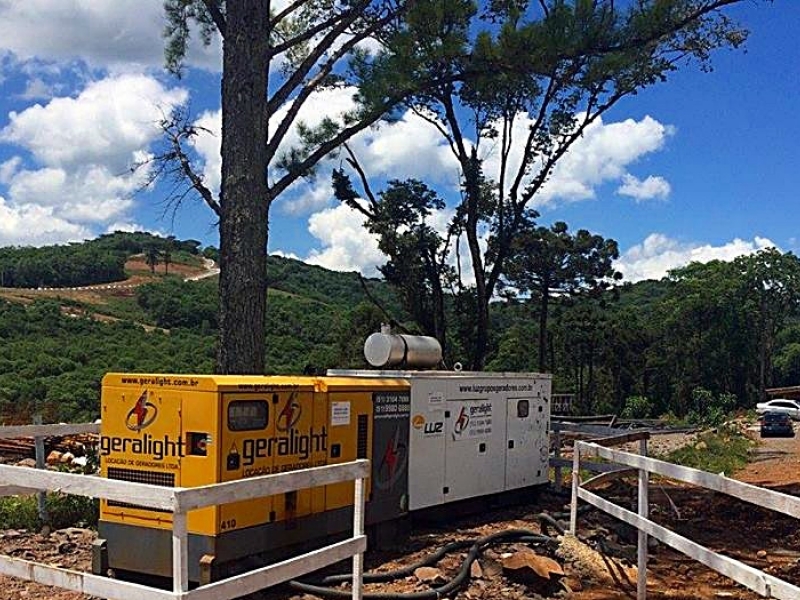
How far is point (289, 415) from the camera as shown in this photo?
27.0ft

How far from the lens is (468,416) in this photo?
11.6 m

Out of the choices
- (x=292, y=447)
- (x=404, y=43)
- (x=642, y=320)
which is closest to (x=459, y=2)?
(x=404, y=43)

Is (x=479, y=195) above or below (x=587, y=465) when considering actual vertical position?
above

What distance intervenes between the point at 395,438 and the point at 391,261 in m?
17.4

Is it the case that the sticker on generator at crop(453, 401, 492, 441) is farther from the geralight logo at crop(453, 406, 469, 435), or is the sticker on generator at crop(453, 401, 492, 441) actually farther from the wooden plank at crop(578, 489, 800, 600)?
the wooden plank at crop(578, 489, 800, 600)

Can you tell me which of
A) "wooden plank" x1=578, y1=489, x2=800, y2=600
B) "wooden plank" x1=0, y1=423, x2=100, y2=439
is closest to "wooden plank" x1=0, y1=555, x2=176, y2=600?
"wooden plank" x1=578, y1=489, x2=800, y2=600

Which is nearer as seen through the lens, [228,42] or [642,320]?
[228,42]

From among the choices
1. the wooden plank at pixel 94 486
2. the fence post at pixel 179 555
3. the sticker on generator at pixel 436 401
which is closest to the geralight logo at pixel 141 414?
the wooden plank at pixel 94 486

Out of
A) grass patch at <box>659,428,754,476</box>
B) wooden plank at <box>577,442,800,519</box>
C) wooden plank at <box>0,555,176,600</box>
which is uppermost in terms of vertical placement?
wooden plank at <box>577,442,800,519</box>

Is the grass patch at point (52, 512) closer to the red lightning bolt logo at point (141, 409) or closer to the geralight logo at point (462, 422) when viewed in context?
the red lightning bolt logo at point (141, 409)

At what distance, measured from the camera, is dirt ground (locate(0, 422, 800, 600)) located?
8.12m

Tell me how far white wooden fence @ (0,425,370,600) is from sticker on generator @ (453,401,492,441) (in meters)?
5.16

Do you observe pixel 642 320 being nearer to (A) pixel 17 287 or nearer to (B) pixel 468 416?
(A) pixel 17 287

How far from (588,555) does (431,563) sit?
1497 mm
